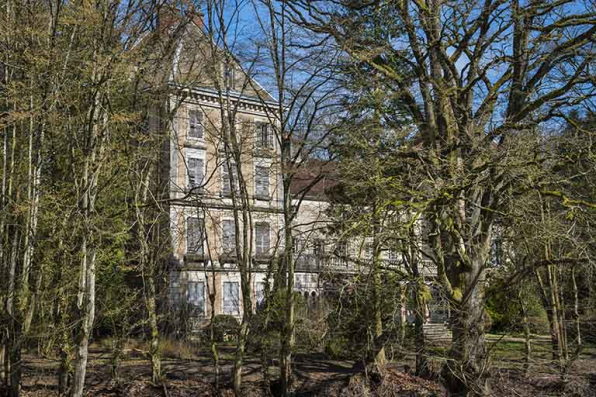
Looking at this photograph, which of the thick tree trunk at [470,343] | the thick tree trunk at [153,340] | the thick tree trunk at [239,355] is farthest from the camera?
the thick tree trunk at [153,340]

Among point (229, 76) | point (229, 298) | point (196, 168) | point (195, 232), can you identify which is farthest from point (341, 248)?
point (196, 168)

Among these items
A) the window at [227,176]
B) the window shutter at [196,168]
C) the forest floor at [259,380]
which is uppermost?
the window shutter at [196,168]

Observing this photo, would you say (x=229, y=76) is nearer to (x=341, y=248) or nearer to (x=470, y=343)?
(x=341, y=248)

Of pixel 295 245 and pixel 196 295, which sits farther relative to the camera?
pixel 196 295

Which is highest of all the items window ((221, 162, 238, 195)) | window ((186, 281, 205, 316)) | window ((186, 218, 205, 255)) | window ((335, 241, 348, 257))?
window ((221, 162, 238, 195))

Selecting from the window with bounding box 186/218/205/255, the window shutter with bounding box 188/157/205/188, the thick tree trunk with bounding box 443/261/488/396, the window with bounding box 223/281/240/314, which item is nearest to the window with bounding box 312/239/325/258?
the thick tree trunk with bounding box 443/261/488/396

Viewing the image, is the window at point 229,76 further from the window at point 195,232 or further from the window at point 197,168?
the window at point 197,168

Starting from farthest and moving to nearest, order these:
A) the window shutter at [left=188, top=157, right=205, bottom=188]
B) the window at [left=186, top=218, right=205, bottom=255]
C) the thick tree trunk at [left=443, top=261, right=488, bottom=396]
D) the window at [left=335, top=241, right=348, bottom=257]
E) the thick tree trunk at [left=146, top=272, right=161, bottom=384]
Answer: the window shutter at [left=188, top=157, right=205, bottom=188] < the window at [left=186, top=218, right=205, bottom=255] < the thick tree trunk at [left=146, top=272, right=161, bottom=384] < the thick tree trunk at [left=443, top=261, right=488, bottom=396] < the window at [left=335, top=241, right=348, bottom=257]

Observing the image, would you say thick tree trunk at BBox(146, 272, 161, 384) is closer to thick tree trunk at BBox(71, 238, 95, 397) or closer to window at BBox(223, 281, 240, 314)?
thick tree trunk at BBox(71, 238, 95, 397)

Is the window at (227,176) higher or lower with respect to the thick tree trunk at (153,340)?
higher

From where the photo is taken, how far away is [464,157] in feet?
35.3

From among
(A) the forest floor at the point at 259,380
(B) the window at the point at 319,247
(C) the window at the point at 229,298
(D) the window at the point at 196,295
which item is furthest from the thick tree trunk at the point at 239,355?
(C) the window at the point at 229,298

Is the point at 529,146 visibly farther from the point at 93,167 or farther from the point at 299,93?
the point at 93,167

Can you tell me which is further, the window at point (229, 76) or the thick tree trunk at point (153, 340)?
the window at point (229, 76)
